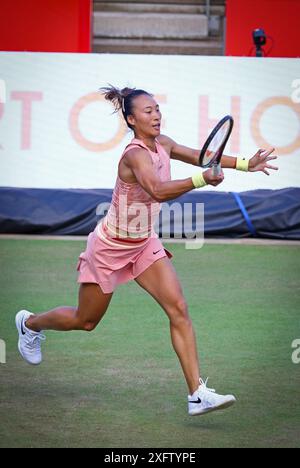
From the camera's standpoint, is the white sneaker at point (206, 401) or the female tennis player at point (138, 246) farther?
the female tennis player at point (138, 246)

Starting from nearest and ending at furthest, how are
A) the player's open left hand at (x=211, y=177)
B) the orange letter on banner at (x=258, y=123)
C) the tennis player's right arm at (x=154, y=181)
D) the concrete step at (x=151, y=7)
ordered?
the player's open left hand at (x=211, y=177)
the tennis player's right arm at (x=154, y=181)
the orange letter on banner at (x=258, y=123)
the concrete step at (x=151, y=7)

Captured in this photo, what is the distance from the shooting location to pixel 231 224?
43.7 ft

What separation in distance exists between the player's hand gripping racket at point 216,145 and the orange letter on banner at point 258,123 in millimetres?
7695

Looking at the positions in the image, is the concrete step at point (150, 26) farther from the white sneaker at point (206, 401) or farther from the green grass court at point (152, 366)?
the white sneaker at point (206, 401)

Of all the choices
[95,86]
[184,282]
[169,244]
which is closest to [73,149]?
[95,86]

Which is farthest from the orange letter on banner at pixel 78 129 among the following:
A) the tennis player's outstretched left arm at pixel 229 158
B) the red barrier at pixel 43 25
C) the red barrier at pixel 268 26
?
the tennis player's outstretched left arm at pixel 229 158

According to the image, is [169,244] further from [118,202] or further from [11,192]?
[118,202]

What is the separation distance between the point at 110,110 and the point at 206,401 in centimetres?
828

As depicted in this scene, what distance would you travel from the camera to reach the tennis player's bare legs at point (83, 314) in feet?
21.0

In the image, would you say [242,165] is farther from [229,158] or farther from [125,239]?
[125,239]

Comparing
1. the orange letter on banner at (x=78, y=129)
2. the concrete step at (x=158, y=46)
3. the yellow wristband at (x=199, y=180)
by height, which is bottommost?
the yellow wristband at (x=199, y=180)

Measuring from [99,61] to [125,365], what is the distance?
23.2 feet

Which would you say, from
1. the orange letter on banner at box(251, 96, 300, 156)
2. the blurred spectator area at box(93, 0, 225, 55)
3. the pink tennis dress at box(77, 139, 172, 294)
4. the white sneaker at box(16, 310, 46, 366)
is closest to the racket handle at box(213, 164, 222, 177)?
the pink tennis dress at box(77, 139, 172, 294)

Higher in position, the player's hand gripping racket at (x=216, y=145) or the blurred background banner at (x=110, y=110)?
the blurred background banner at (x=110, y=110)
